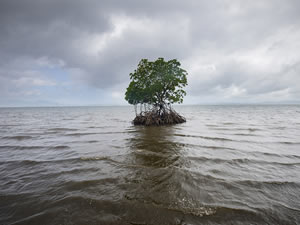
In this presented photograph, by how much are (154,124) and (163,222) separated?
1706cm

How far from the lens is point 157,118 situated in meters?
20.2

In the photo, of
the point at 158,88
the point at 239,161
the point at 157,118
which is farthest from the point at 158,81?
the point at 239,161

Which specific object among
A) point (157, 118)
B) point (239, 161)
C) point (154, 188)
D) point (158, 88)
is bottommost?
point (239, 161)

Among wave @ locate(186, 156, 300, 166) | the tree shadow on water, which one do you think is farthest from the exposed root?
wave @ locate(186, 156, 300, 166)

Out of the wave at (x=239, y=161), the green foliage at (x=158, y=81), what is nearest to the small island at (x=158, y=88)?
the green foliage at (x=158, y=81)

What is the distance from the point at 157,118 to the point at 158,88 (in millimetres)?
4547

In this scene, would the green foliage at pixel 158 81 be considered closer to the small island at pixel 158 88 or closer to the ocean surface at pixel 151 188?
the small island at pixel 158 88

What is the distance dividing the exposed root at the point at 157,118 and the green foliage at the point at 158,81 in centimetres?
180

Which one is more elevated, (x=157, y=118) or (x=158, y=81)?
(x=158, y=81)

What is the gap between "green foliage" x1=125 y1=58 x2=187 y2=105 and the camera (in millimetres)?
19359

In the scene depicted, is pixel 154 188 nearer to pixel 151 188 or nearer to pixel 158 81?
pixel 151 188

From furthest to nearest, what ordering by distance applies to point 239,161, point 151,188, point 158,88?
point 158,88 < point 239,161 < point 151,188

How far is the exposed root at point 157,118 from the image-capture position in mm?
19734

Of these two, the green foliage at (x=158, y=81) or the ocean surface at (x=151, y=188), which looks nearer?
the ocean surface at (x=151, y=188)
